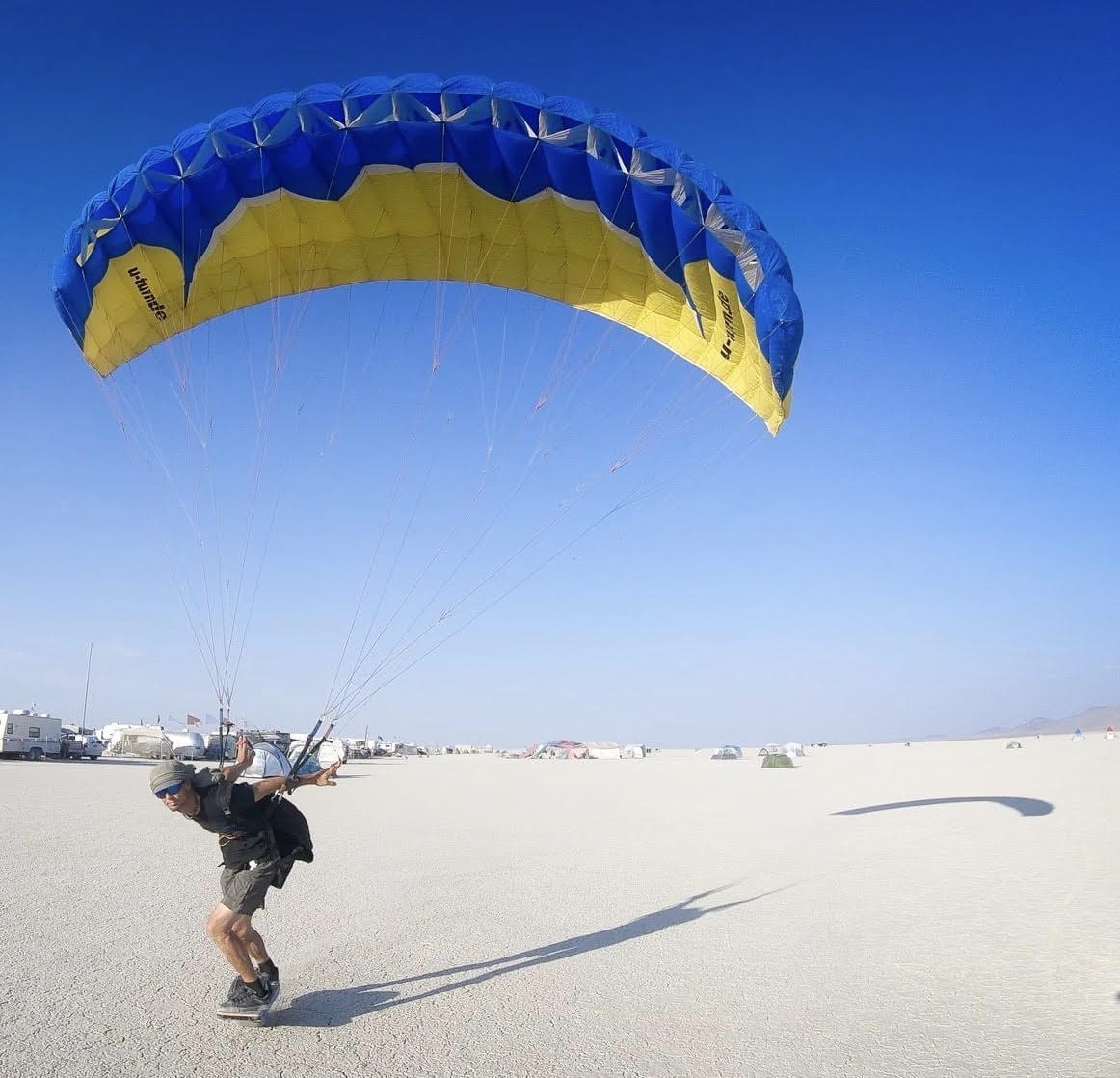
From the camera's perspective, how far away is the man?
461cm

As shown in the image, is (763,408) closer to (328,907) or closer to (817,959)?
(817,959)

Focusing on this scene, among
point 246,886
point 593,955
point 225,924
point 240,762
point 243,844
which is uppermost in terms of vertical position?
point 240,762

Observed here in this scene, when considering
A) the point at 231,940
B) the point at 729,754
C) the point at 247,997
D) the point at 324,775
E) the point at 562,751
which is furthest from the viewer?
the point at 562,751

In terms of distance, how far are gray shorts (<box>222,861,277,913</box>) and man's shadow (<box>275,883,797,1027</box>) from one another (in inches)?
25.2

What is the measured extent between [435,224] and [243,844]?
777 centimetres

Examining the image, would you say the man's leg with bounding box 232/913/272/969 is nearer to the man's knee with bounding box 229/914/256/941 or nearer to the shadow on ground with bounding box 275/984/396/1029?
the man's knee with bounding box 229/914/256/941

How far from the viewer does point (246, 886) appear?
4.77 meters

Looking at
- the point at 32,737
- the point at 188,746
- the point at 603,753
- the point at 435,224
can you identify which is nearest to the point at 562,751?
the point at 603,753

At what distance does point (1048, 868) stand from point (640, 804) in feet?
34.7

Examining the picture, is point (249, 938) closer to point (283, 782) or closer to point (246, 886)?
point (246, 886)

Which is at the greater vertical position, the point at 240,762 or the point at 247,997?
the point at 240,762

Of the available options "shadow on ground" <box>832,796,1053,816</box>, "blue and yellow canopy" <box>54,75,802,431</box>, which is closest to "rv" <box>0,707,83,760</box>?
"blue and yellow canopy" <box>54,75,802,431</box>

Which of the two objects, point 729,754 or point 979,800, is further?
point 729,754

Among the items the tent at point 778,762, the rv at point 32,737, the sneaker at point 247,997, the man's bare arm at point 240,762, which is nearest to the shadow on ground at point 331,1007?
the sneaker at point 247,997
